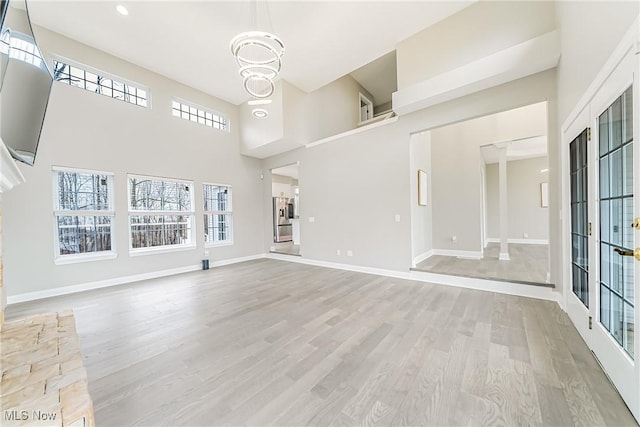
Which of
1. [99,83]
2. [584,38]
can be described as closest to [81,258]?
[99,83]

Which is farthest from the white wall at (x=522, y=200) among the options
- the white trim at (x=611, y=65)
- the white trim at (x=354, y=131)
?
the white trim at (x=611, y=65)

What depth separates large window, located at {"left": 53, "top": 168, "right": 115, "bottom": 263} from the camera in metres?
4.05

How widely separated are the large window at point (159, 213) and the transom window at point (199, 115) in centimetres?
168

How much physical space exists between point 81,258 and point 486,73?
7.36 metres

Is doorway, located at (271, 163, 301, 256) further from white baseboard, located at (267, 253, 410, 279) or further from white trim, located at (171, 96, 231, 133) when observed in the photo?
white trim, located at (171, 96, 231, 133)

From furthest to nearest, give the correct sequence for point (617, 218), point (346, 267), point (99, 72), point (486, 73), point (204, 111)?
1. point (204, 111)
2. point (346, 267)
3. point (99, 72)
4. point (486, 73)
5. point (617, 218)

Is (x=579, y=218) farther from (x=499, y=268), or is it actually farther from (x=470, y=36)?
(x=470, y=36)

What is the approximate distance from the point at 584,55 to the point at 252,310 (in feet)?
14.7

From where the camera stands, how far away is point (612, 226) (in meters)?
1.77

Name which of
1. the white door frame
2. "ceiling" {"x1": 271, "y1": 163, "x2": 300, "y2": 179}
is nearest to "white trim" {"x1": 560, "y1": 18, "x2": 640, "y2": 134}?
the white door frame

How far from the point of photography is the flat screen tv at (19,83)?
1.65 metres

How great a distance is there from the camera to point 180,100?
552 centimetres

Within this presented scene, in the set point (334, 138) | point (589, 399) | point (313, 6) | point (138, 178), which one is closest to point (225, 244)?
point (138, 178)

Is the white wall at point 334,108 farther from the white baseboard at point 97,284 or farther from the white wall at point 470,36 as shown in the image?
the white baseboard at point 97,284
